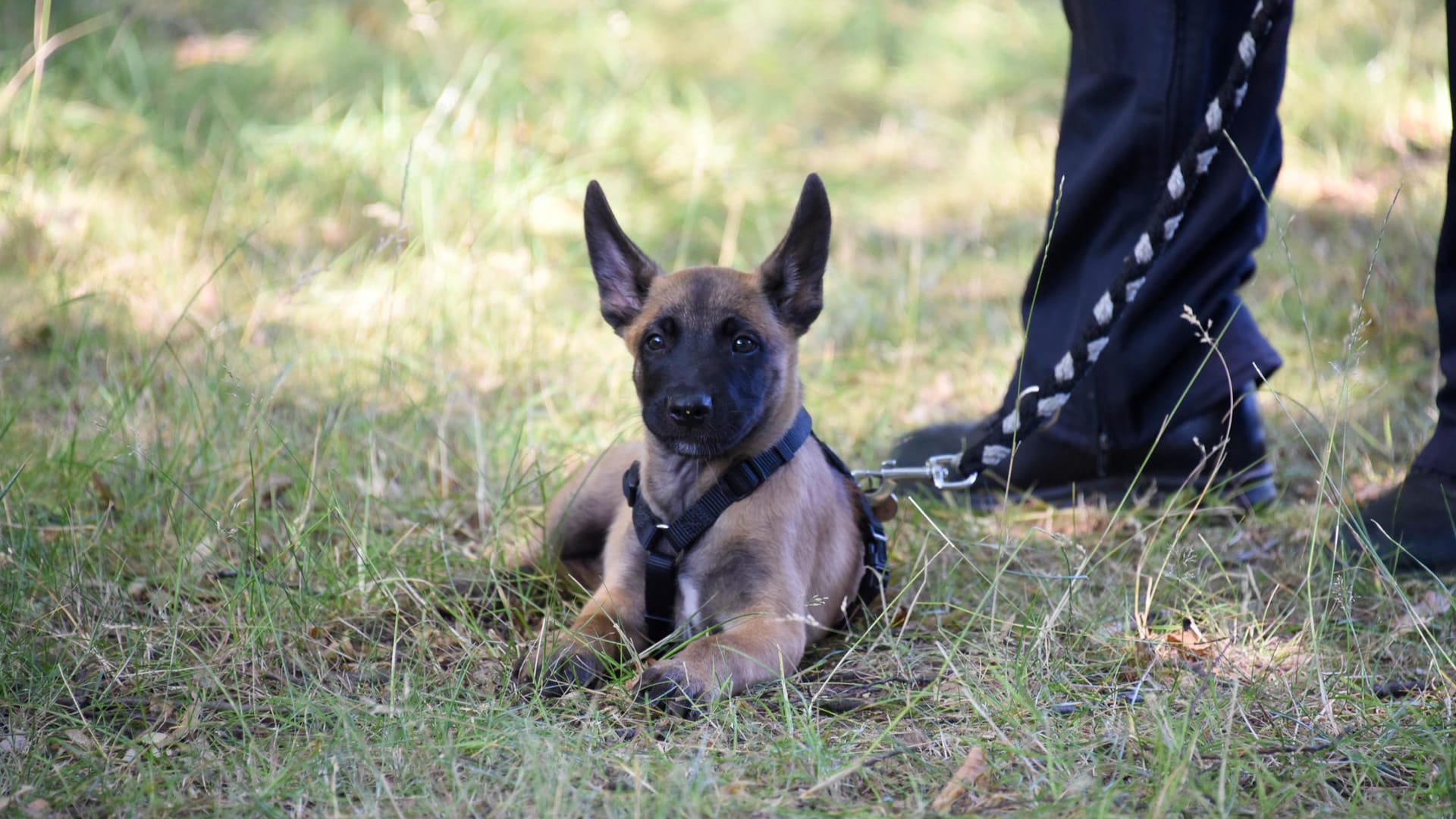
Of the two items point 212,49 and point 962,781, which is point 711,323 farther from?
point 212,49

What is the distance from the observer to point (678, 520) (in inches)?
109

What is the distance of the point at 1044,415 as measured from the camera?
316cm

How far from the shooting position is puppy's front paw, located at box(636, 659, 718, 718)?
245 cm

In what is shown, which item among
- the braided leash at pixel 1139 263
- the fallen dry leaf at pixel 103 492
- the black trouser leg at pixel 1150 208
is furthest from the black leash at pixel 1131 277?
the fallen dry leaf at pixel 103 492

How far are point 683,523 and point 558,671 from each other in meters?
0.45

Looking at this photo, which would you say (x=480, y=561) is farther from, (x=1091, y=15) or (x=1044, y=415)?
(x=1091, y=15)

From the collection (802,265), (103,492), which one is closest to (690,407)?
(802,265)

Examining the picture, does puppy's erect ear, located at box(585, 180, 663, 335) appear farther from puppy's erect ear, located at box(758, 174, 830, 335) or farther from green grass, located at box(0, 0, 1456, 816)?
green grass, located at box(0, 0, 1456, 816)

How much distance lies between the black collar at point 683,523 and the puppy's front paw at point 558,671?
26 centimetres

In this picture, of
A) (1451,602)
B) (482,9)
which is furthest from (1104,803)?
(482,9)

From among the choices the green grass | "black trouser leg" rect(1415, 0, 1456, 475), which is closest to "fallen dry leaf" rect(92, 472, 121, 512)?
the green grass

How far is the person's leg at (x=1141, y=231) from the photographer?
324 centimetres

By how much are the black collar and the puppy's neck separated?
4 centimetres

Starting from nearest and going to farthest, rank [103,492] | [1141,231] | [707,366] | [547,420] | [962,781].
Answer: [962,781] → [707,366] → [103,492] → [1141,231] → [547,420]
